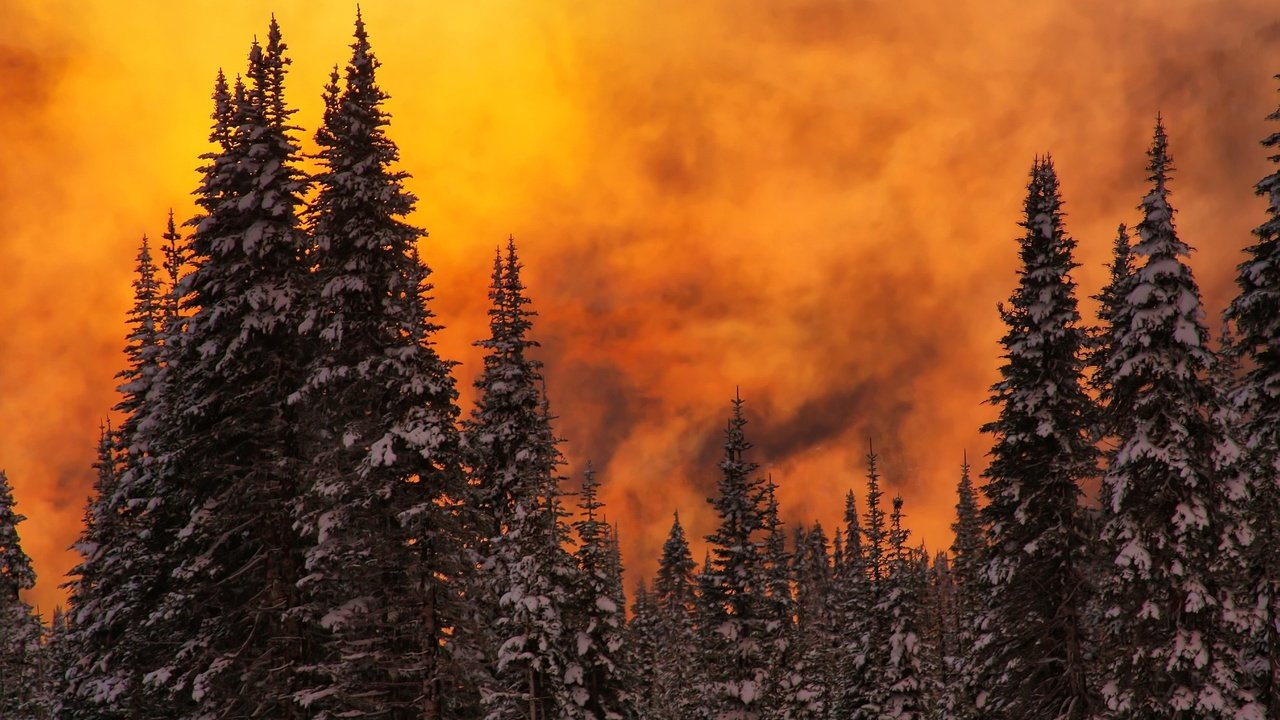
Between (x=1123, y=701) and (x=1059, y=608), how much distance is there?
3750 mm

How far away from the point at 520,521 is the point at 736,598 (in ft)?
47.8

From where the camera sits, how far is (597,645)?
119 ft

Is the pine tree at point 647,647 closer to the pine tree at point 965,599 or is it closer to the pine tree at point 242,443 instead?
the pine tree at point 965,599

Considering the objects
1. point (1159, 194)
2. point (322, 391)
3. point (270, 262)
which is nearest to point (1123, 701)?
point (1159, 194)

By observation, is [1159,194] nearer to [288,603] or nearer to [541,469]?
[541,469]

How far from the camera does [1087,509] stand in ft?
95.3

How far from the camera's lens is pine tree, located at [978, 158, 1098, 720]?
28.6 meters

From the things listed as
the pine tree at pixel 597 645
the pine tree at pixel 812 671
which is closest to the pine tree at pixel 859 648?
the pine tree at pixel 812 671

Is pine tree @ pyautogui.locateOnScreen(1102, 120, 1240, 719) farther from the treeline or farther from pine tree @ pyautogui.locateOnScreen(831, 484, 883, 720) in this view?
pine tree @ pyautogui.locateOnScreen(831, 484, 883, 720)

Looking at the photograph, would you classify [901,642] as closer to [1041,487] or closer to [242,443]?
[1041,487]

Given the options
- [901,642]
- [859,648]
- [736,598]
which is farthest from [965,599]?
[736,598]

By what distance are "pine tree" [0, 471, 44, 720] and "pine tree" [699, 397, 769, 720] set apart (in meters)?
40.6

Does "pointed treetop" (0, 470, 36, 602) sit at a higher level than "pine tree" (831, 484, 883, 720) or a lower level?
higher

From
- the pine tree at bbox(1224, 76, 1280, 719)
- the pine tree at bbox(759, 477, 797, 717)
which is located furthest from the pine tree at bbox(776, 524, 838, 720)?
the pine tree at bbox(1224, 76, 1280, 719)
